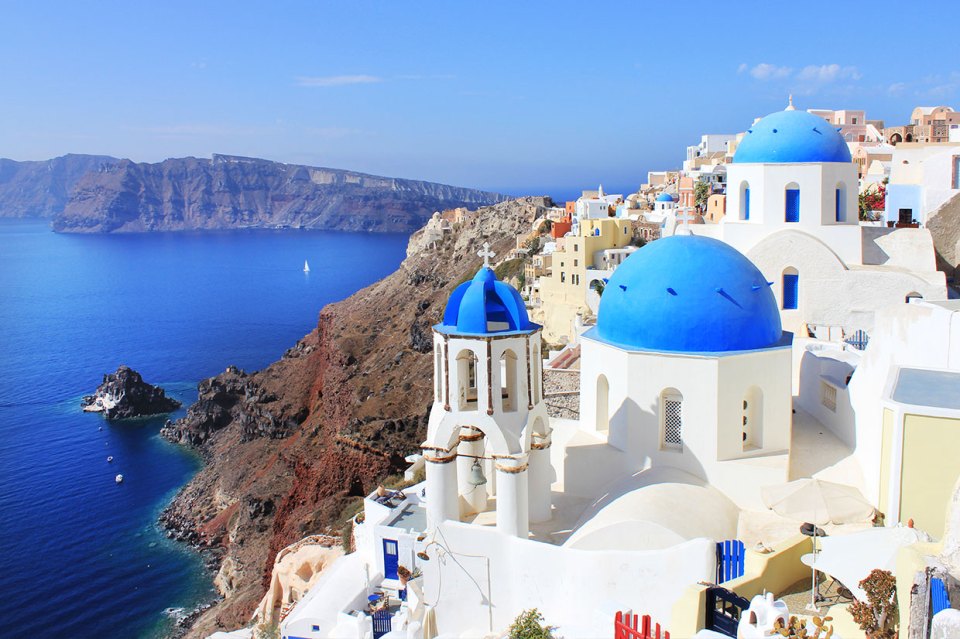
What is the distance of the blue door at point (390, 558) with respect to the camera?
1620cm

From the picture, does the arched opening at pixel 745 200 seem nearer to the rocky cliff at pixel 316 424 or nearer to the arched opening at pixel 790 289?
the arched opening at pixel 790 289

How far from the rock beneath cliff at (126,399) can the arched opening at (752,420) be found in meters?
55.2

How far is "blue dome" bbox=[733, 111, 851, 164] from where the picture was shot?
19781 mm

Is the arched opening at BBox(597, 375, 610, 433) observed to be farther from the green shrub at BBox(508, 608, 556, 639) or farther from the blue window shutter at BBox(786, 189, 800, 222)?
the blue window shutter at BBox(786, 189, 800, 222)

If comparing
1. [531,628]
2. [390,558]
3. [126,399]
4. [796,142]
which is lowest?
[126,399]

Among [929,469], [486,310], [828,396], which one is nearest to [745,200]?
[828,396]

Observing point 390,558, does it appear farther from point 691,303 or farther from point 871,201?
point 871,201

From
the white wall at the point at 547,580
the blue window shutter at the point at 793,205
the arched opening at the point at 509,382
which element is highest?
the blue window shutter at the point at 793,205

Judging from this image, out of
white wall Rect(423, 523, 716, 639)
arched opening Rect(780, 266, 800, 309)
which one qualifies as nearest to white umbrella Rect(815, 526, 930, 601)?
white wall Rect(423, 523, 716, 639)

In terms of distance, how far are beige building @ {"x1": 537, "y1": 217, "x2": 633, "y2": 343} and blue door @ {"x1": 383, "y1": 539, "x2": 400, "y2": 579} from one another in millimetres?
21720

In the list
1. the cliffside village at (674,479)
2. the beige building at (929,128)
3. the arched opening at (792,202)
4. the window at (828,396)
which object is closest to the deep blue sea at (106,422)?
the cliffside village at (674,479)

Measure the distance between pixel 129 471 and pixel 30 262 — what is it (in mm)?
148467

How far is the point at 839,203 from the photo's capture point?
20266 millimetres

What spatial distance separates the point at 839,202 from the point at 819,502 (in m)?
10.6
